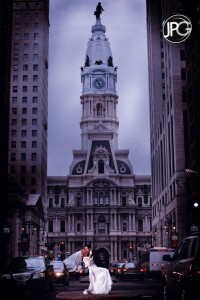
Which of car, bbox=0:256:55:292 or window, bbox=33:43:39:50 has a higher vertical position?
window, bbox=33:43:39:50

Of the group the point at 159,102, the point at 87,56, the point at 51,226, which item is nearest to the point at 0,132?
the point at 159,102

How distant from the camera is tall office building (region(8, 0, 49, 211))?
123750mm

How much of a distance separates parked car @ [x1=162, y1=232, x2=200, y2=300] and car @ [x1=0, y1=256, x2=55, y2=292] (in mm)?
9026

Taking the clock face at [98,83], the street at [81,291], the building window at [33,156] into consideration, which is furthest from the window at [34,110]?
the street at [81,291]

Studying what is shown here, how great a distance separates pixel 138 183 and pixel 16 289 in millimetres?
127929

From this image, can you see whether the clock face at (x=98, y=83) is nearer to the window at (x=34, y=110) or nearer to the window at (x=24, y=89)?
the window at (x=24, y=89)

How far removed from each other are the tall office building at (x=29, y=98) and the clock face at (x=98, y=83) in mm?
45112

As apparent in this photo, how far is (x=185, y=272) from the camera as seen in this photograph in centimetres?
1346

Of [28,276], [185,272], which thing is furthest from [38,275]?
[185,272]

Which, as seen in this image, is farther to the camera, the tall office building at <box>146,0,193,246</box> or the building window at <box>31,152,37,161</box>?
the building window at <box>31,152,37,161</box>

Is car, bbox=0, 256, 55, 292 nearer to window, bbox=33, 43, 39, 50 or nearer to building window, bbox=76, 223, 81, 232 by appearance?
window, bbox=33, 43, 39, 50

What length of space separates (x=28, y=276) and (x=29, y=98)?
104816mm

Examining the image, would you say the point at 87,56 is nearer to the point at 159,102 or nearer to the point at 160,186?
the point at 159,102

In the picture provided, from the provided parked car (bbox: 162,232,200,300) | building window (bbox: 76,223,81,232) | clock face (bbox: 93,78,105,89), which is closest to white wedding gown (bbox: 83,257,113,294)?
parked car (bbox: 162,232,200,300)
